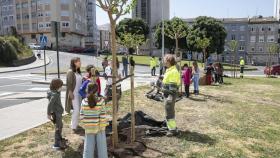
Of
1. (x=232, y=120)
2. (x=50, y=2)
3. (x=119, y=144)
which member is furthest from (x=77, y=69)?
(x=50, y=2)

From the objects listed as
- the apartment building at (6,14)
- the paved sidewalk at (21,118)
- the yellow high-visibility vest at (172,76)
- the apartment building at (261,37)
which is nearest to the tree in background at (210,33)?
the apartment building at (261,37)

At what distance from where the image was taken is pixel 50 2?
85625mm

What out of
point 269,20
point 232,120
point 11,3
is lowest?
point 232,120

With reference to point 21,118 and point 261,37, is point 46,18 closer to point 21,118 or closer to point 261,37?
point 261,37

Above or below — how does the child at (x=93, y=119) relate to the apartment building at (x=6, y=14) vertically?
below

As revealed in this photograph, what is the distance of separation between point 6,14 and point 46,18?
72.5 ft

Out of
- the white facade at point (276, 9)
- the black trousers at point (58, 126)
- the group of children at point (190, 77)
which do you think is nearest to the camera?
the black trousers at point (58, 126)

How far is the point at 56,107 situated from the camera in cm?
702

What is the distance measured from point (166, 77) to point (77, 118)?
2471 mm

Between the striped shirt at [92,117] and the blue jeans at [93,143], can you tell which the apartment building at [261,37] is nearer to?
the blue jeans at [93,143]

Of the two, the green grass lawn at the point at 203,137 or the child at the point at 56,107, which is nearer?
the child at the point at 56,107

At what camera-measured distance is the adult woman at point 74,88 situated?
25.9 feet

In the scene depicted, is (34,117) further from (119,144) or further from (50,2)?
(50,2)

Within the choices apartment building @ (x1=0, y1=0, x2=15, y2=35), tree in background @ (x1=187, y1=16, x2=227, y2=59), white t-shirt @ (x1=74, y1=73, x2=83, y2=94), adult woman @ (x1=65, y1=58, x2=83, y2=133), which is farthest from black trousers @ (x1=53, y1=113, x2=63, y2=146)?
apartment building @ (x1=0, y1=0, x2=15, y2=35)
